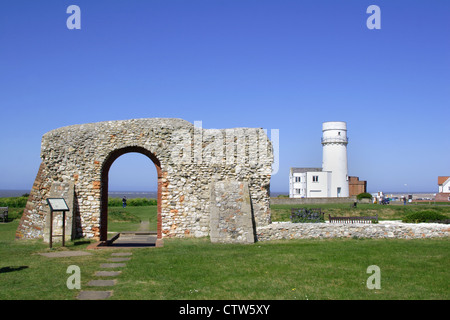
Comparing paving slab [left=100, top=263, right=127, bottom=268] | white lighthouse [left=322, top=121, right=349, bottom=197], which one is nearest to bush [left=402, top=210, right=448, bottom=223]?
paving slab [left=100, top=263, right=127, bottom=268]

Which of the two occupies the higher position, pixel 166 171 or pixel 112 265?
pixel 166 171

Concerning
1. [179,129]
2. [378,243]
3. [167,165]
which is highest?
[179,129]

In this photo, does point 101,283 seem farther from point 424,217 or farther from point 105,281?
point 424,217

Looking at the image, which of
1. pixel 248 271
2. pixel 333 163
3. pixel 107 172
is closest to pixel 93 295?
pixel 248 271

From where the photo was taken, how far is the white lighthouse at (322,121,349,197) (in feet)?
196

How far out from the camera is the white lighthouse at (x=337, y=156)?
5978 centimetres

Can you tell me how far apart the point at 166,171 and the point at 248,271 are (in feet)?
22.6

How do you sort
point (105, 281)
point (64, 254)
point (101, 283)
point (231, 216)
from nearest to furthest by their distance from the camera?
point (101, 283) < point (105, 281) < point (64, 254) < point (231, 216)

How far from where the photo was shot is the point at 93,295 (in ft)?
25.1

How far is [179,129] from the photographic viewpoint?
1573cm

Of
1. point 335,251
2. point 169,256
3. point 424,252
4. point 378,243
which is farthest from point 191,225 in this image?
point 424,252

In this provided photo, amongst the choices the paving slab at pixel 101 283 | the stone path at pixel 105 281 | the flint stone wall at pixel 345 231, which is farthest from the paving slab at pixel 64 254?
the flint stone wall at pixel 345 231

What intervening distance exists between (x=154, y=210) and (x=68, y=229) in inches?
669
